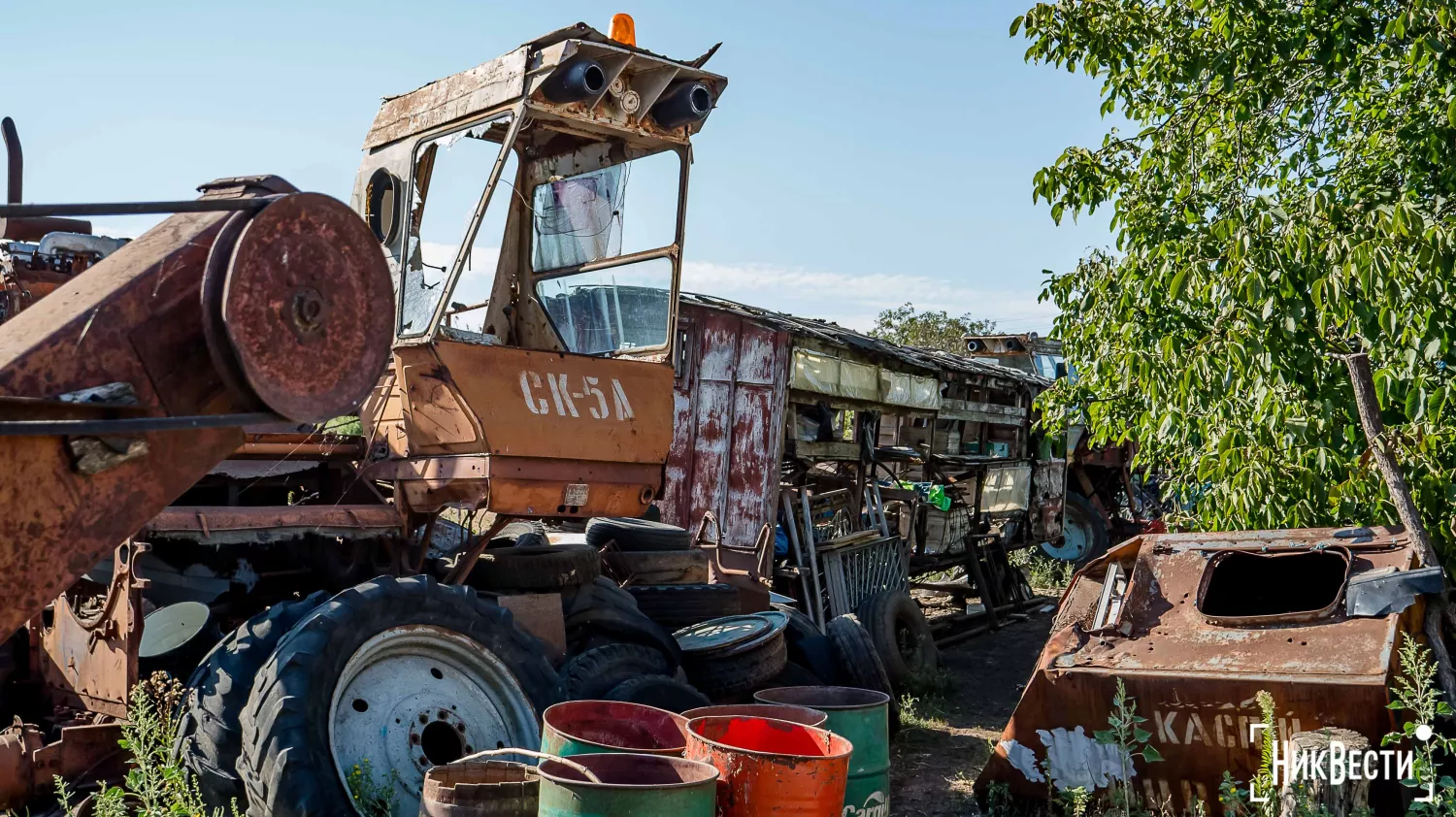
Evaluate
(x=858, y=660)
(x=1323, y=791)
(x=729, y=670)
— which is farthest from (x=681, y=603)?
(x=1323, y=791)

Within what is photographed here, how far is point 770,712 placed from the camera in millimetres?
4527

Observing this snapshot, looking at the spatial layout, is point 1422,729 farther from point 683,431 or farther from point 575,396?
point 683,431

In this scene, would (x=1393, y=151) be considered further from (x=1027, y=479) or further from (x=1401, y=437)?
(x=1027, y=479)

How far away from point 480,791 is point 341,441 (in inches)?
112

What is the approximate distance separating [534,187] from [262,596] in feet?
9.22

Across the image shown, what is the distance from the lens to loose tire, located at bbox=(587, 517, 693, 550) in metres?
8.08

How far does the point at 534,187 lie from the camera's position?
708 cm

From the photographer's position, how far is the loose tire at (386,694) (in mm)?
4105

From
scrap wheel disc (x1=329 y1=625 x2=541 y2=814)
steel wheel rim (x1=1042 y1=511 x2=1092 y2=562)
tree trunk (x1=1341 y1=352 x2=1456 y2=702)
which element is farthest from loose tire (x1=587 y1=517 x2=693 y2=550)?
steel wheel rim (x1=1042 y1=511 x2=1092 y2=562)

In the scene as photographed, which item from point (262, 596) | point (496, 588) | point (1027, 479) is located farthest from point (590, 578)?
point (1027, 479)

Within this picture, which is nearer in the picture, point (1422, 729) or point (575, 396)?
point (1422, 729)

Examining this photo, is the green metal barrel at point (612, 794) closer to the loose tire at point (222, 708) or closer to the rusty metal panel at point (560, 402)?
the loose tire at point (222, 708)

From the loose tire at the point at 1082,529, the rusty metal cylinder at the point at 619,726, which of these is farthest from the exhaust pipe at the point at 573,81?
the loose tire at the point at 1082,529

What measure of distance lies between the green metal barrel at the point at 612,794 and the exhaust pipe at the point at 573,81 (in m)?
3.25
